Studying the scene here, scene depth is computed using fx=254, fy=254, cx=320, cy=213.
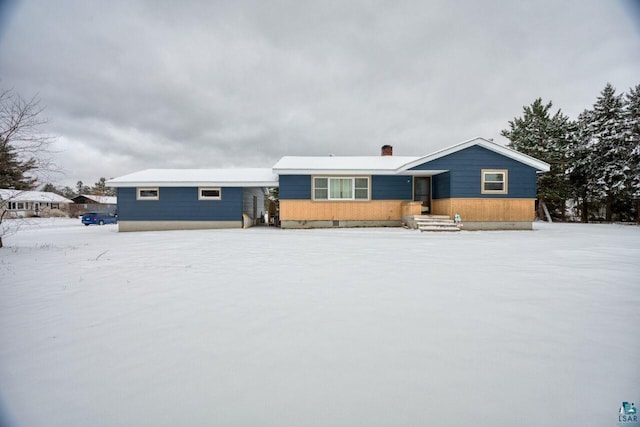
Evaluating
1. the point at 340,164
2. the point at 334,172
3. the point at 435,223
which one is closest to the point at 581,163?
the point at 435,223

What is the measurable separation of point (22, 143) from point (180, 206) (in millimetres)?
7407

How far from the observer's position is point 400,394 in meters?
1.70

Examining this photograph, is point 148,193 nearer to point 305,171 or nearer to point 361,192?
point 305,171

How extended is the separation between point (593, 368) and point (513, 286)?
6.97ft

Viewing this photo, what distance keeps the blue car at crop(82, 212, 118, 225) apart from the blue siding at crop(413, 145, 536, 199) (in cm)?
2689

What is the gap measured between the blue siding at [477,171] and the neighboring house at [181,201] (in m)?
9.55

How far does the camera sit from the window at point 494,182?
13.0 metres

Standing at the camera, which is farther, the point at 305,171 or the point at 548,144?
the point at 548,144

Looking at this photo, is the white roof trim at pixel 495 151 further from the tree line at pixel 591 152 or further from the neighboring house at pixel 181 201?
the tree line at pixel 591 152

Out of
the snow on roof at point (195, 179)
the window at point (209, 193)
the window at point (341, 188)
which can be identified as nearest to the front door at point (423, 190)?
the window at point (341, 188)

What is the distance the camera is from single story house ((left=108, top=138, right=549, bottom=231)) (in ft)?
42.3

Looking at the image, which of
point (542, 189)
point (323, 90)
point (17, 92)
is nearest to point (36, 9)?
point (17, 92)

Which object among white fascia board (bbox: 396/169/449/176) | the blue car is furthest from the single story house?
the blue car

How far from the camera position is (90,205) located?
39.3m
